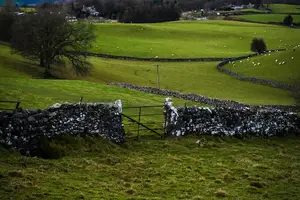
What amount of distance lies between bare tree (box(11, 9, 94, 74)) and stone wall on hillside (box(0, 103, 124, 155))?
1478 inches

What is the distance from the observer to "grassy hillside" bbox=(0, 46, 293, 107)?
118 ft

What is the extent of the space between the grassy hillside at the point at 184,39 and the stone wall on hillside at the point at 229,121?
6878 centimetres

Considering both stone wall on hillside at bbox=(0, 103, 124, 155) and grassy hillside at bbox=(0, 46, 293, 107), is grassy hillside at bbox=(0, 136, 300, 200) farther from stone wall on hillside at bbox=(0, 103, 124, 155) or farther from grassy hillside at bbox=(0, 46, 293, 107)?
grassy hillside at bbox=(0, 46, 293, 107)

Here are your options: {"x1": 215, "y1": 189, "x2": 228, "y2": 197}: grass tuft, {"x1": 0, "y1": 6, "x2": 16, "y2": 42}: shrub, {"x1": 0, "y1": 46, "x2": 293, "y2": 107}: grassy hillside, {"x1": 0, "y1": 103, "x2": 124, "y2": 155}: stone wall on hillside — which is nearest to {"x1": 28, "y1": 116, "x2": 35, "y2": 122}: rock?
{"x1": 0, "y1": 103, "x2": 124, "y2": 155}: stone wall on hillside

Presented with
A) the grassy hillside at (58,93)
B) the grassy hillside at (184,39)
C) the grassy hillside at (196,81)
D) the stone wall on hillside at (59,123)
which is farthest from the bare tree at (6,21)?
the stone wall on hillside at (59,123)

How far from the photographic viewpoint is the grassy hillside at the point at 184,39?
323 feet

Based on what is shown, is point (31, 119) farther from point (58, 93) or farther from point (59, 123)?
point (58, 93)

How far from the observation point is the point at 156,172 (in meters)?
16.7

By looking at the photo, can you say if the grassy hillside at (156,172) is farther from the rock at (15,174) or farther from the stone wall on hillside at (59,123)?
the stone wall on hillside at (59,123)

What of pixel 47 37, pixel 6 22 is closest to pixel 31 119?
pixel 47 37

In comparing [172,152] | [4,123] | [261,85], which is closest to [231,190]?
[172,152]

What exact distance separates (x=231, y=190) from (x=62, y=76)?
147ft

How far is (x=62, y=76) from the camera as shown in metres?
56.9

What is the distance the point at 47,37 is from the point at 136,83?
1388 cm
